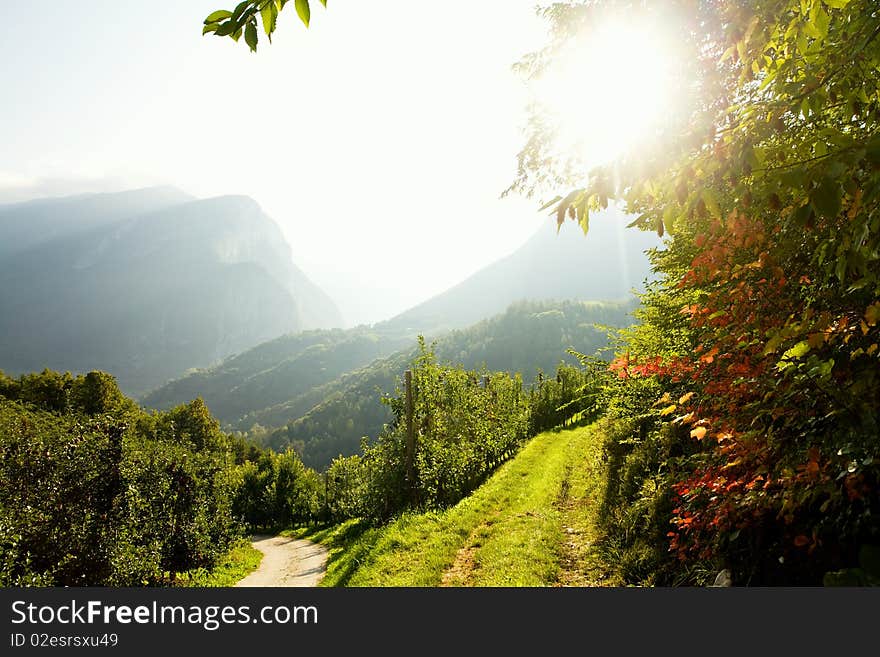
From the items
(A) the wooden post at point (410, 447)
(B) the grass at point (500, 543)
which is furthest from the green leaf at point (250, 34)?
(A) the wooden post at point (410, 447)

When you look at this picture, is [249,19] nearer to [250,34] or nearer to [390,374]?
[250,34]

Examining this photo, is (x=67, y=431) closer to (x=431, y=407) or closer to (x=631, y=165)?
(x=431, y=407)

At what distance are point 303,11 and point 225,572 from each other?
22.3 m

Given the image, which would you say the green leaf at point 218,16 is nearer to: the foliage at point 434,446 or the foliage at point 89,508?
the foliage at point 89,508

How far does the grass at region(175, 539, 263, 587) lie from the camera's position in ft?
50.1

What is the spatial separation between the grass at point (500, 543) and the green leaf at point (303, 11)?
684 cm

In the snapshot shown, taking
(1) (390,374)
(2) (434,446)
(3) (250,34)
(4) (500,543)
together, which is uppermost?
(3) (250,34)

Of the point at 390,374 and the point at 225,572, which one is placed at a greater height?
the point at 225,572

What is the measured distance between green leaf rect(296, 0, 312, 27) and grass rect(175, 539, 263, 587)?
1775cm

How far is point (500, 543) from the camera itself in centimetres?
809

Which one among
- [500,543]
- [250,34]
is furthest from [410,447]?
[250,34]

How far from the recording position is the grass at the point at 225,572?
15.3 meters

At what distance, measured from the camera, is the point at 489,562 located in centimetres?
727

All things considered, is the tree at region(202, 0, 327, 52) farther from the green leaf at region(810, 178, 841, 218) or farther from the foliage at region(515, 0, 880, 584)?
the green leaf at region(810, 178, 841, 218)
